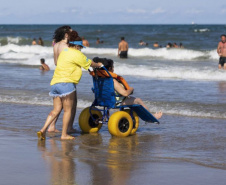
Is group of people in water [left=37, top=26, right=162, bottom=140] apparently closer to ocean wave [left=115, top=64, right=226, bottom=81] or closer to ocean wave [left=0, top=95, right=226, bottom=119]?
ocean wave [left=0, top=95, right=226, bottom=119]

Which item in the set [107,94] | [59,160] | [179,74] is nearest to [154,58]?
[179,74]

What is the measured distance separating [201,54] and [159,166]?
85.2 feet

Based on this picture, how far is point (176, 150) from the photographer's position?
6.64 m

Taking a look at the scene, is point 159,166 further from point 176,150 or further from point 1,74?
point 1,74

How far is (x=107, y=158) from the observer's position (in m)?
6.08

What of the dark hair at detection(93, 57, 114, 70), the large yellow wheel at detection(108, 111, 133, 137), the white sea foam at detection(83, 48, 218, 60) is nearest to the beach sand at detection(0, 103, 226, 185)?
the large yellow wheel at detection(108, 111, 133, 137)

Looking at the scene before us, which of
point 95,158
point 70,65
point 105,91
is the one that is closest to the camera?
point 95,158

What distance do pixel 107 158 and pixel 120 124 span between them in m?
1.47

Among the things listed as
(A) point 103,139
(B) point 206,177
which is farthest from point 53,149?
(B) point 206,177

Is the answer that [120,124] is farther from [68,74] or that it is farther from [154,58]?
[154,58]

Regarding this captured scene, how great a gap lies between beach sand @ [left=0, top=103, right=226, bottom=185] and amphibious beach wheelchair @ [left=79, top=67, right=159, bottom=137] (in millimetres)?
147

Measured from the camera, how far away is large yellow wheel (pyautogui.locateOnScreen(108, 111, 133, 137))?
24.3 feet

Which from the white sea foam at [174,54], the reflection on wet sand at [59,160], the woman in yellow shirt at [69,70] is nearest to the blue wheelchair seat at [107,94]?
the woman in yellow shirt at [69,70]

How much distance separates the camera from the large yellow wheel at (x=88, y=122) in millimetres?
7910
